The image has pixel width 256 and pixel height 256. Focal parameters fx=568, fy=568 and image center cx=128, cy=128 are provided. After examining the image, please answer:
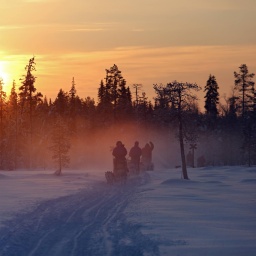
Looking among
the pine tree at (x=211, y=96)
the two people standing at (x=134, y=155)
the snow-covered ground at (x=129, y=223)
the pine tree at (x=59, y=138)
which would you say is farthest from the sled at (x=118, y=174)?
the pine tree at (x=211, y=96)

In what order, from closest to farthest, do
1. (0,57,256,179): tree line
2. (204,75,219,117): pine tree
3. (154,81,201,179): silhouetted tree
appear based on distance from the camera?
(154,81,201,179): silhouetted tree → (0,57,256,179): tree line → (204,75,219,117): pine tree

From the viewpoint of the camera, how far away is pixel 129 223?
13.4 m

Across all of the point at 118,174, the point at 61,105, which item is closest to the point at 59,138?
the point at 118,174

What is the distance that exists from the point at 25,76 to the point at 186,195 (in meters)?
45.3

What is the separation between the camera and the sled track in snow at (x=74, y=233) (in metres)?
10.4

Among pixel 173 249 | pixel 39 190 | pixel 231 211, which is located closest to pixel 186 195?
pixel 231 211

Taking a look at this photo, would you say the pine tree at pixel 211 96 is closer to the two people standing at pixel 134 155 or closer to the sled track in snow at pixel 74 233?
the two people standing at pixel 134 155

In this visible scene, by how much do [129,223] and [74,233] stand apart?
151cm

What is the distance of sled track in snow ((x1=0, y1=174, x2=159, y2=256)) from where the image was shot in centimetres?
1043

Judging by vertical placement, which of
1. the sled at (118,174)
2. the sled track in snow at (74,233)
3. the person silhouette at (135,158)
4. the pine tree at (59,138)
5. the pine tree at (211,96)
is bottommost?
the sled track in snow at (74,233)

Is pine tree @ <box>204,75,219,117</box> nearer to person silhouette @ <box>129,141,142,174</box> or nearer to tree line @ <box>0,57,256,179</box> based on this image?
tree line @ <box>0,57,256,179</box>

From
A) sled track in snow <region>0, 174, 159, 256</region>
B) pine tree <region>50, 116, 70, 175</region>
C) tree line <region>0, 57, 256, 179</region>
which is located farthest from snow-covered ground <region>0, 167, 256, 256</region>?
tree line <region>0, 57, 256, 179</region>

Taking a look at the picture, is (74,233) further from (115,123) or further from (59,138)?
(115,123)

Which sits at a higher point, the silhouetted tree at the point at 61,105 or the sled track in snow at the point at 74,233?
the silhouetted tree at the point at 61,105
